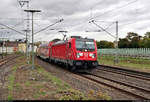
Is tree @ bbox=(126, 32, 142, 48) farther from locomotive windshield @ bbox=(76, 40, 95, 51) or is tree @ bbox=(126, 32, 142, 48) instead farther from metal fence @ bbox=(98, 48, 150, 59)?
locomotive windshield @ bbox=(76, 40, 95, 51)

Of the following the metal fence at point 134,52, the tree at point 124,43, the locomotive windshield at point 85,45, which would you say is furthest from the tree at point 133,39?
the locomotive windshield at point 85,45

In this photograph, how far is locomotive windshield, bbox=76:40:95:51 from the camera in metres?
15.8

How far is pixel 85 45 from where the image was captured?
52.8ft

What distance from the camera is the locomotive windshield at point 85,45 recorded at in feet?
51.7

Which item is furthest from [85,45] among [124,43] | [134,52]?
[124,43]

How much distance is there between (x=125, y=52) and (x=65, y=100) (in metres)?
35.1

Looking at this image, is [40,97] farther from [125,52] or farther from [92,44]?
[125,52]

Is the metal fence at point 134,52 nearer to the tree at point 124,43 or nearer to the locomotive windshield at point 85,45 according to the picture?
the locomotive windshield at point 85,45

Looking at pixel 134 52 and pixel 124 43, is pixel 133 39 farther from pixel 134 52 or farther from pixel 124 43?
pixel 134 52

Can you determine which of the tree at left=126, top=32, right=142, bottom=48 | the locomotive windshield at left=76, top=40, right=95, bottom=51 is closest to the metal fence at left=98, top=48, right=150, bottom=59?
the locomotive windshield at left=76, top=40, right=95, bottom=51

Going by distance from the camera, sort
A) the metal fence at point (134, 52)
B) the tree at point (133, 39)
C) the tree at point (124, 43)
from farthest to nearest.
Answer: the tree at point (124, 43) → the tree at point (133, 39) → the metal fence at point (134, 52)

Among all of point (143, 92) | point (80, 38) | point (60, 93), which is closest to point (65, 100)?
point (60, 93)

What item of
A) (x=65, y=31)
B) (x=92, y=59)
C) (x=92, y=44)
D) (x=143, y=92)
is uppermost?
(x=65, y=31)

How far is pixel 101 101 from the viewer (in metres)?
6.88
